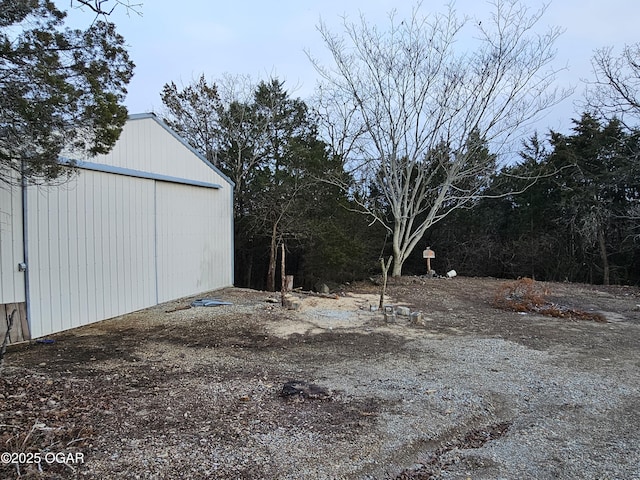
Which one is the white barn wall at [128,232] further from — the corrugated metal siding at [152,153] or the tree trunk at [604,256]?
the tree trunk at [604,256]

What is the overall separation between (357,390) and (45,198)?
4797mm

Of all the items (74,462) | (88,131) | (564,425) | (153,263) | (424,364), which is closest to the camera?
(74,462)

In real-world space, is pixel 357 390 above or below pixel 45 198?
below

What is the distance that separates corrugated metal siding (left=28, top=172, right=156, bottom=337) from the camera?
5527mm

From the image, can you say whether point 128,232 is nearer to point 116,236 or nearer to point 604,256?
point 116,236

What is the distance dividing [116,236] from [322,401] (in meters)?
4.97

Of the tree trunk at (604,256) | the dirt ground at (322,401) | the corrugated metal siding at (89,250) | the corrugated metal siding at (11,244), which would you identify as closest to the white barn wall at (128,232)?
the corrugated metal siding at (89,250)

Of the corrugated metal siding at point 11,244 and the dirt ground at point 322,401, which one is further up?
the corrugated metal siding at point 11,244

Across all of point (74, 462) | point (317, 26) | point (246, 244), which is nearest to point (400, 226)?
point (246, 244)

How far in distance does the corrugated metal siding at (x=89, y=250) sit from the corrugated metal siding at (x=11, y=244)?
0.47 ft

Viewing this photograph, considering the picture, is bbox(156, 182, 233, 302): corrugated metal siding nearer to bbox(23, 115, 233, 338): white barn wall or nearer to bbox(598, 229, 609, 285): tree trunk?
bbox(23, 115, 233, 338): white barn wall

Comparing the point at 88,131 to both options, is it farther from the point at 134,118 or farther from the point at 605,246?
the point at 605,246

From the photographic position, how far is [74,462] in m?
2.38

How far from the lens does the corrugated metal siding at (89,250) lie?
5527mm
